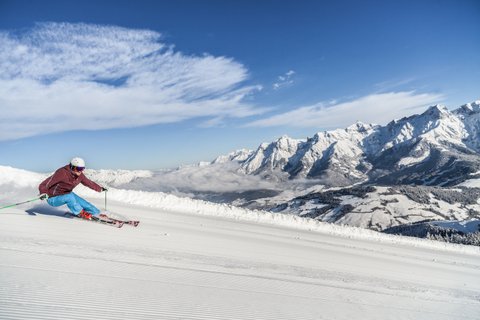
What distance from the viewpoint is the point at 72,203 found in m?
14.0

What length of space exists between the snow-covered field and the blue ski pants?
0.51 meters

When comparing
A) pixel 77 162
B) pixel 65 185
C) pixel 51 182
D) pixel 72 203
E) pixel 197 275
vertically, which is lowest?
pixel 197 275

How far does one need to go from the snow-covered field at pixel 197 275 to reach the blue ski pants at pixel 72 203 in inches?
20.0

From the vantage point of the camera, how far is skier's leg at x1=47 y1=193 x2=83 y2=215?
13781 millimetres

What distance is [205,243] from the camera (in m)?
13.9

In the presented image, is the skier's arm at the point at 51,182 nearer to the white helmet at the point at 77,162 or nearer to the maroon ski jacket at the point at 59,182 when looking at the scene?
the maroon ski jacket at the point at 59,182

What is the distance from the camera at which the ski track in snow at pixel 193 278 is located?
6863mm

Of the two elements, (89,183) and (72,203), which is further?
(89,183)

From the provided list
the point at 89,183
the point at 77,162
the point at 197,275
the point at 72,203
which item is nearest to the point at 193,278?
the point at 197,275

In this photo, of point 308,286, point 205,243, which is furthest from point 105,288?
point 205,243

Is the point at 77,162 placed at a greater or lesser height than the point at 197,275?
greater

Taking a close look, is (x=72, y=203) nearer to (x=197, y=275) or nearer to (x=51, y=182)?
(x=51, y=182)

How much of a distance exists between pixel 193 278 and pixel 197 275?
34 centimetres

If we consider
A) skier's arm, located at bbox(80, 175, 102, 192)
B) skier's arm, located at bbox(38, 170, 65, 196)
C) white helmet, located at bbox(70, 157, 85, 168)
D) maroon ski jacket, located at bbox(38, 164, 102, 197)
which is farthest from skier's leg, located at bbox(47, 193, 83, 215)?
white helmet, located at bbox(70, 157, 85, 168)
